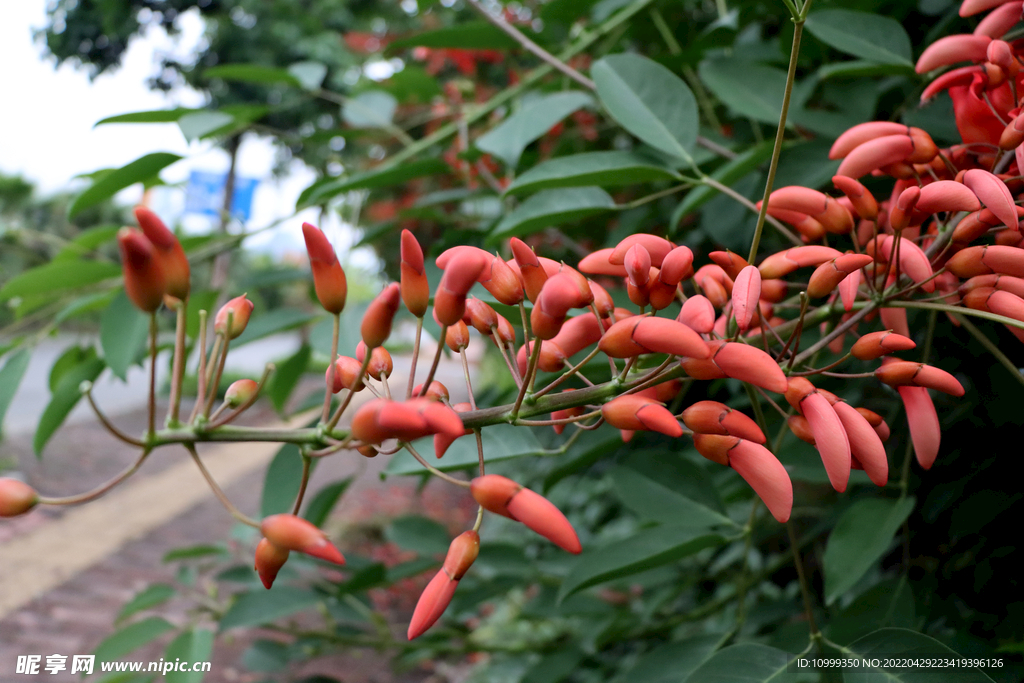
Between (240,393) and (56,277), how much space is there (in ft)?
2.25

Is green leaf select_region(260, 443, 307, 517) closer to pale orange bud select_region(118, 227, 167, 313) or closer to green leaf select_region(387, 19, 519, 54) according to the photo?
pale orange bud select_region(118, 227, 167, 313)

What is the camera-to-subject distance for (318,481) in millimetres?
4527

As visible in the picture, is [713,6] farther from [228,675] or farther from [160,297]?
[228,675]

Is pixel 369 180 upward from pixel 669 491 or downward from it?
upward

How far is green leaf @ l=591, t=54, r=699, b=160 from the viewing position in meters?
0.62

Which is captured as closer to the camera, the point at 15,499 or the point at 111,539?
the point at 15,499

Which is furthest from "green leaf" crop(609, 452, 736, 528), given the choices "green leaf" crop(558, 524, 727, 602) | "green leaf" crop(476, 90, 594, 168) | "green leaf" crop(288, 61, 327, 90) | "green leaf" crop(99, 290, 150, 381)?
"green leaf" crop(288, 61, 327, 90)

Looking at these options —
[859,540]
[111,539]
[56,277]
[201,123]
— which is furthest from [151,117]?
[111,539]

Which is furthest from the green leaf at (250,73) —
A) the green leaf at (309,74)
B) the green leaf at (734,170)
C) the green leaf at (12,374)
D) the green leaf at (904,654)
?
the green leaf at (904,654)

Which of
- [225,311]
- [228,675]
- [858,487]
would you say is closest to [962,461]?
[858,487]

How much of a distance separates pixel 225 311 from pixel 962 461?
0.77 meters

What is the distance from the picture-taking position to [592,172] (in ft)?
1.89

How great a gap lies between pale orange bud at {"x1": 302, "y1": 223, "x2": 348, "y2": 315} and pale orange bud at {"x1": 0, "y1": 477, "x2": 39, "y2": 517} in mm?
162

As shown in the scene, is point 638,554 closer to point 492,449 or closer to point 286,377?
point 492,449
